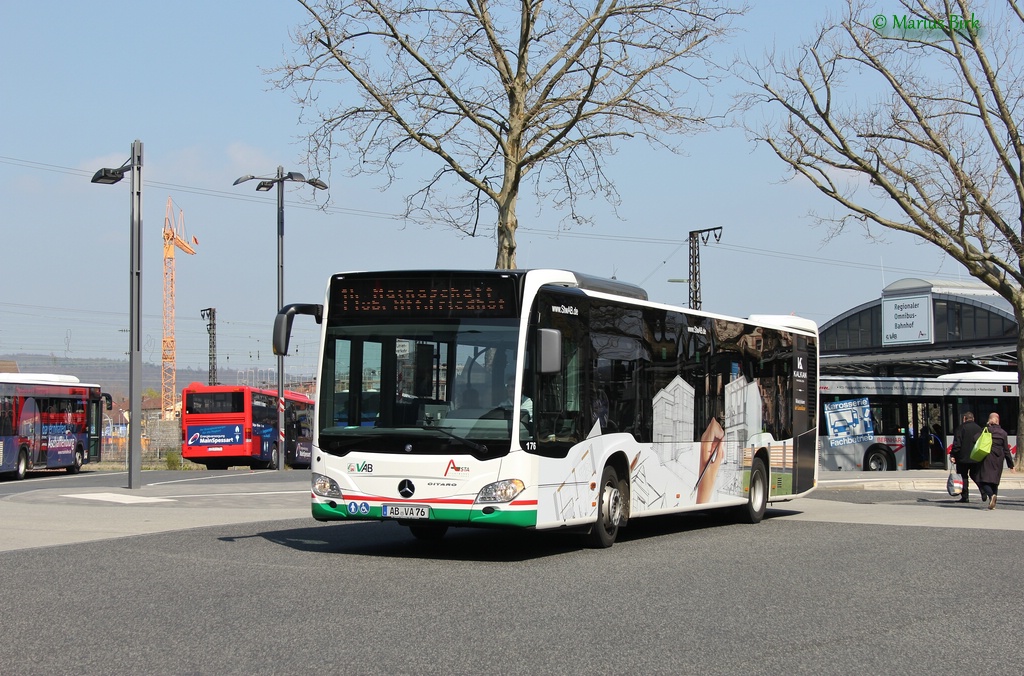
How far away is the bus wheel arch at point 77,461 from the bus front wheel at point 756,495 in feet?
92.8

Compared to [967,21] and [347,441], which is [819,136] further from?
[347,441]

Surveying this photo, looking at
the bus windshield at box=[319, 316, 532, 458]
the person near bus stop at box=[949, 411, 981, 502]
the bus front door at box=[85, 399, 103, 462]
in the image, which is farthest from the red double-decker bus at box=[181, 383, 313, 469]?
the bus windshield at box=[319, 316, 532, 458]

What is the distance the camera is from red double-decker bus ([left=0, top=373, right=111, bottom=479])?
116 ft

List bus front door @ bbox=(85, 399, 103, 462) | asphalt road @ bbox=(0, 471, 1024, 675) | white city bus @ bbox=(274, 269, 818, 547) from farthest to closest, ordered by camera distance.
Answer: bus front door @ bbox=(85, 399, 103, 462), white city bus @ bbox=(274, 269, 818, 547), asphalt road @ bbox=(0, 471, 1024, 675)

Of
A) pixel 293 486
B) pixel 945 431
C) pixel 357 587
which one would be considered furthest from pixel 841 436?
pixel 357 587

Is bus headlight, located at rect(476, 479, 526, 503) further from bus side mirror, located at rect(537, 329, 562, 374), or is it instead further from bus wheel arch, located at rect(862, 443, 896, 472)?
bus wheel arch, located at rect(862, 443, 896, 472)

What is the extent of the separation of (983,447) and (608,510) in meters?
10.5

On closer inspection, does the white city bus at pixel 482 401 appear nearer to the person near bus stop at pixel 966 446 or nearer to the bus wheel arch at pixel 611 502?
the bus wheel arch at pixel 611 502

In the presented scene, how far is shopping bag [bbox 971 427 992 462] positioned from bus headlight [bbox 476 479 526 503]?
1235 cm

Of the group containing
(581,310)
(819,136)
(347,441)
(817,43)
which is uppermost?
(817,43)

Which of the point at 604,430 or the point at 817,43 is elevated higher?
the point at 817,43

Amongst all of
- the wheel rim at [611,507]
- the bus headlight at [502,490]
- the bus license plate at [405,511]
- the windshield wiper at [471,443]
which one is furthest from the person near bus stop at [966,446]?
the bus license plate at [405,511]

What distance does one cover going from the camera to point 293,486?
27.0 meters

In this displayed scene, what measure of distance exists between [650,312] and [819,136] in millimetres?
18911
